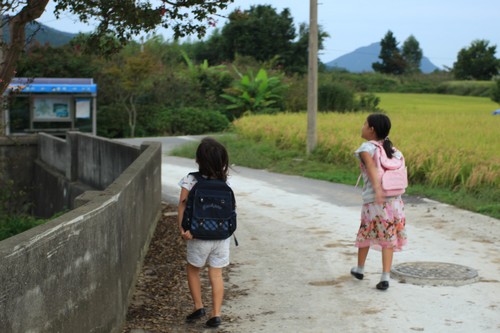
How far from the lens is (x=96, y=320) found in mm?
5297

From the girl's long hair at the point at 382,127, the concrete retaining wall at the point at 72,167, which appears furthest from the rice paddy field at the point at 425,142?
the girl's long hair at the point at 382,127

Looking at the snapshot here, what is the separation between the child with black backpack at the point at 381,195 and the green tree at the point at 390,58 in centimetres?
10166

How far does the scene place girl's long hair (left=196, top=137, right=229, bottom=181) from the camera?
6.14 m

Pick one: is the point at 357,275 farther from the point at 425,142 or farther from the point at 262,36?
the point at 262,36

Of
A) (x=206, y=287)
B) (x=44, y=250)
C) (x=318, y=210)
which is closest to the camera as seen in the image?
(x=44, y=250)

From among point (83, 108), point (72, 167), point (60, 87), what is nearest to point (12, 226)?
point (72, 167)

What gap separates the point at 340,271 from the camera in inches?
319

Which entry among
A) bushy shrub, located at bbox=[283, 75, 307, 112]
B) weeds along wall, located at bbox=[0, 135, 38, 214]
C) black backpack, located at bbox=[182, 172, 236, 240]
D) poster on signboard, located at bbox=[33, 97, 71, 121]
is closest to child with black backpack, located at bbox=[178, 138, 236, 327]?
black backpack, located at bbox=[182, 172, 236, 240]

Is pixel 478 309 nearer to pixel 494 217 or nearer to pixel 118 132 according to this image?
pixel 494 217

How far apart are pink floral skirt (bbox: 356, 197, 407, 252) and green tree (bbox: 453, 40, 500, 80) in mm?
76091

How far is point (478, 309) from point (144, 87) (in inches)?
1179

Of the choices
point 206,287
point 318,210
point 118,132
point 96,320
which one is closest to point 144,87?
point 118,132

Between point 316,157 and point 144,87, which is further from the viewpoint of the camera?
point 144,87

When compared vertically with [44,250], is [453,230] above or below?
below
